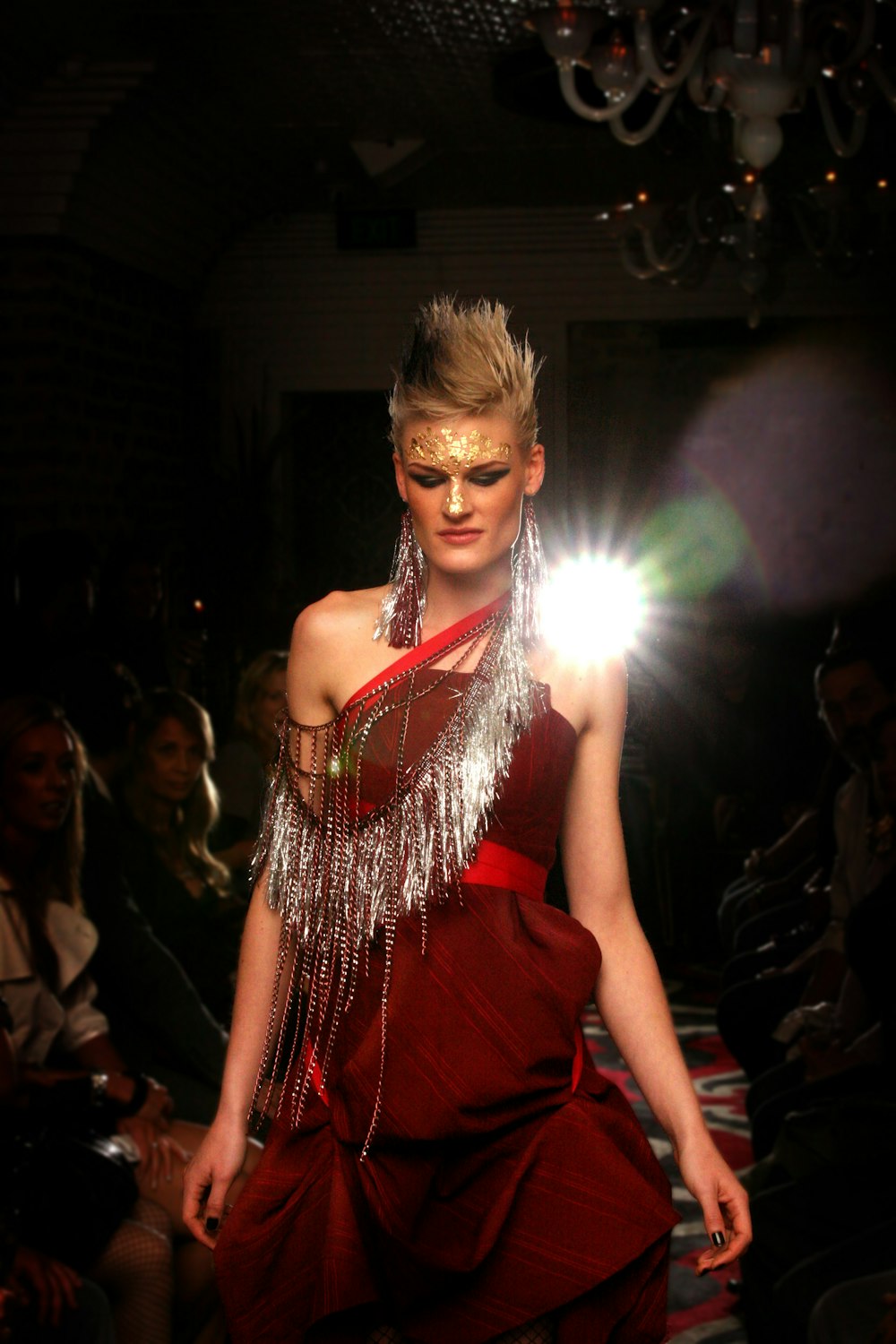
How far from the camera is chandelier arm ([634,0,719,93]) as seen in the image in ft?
11.5

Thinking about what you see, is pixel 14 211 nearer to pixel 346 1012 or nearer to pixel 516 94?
pixel 516 94

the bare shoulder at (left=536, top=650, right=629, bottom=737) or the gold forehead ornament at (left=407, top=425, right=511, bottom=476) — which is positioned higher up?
the gold forehead ornament at (left=407, top=425, right=511, bottom=476)

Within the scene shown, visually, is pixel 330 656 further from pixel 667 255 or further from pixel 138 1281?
pixel 667 255

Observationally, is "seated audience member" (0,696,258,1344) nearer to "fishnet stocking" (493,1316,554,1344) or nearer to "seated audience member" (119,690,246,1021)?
"seated audience member" (119,690,246,1021)

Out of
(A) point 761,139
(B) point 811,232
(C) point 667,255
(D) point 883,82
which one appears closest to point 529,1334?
(D) point 883,82

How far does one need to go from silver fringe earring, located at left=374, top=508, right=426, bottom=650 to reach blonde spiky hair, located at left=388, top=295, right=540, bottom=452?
0.12 meters

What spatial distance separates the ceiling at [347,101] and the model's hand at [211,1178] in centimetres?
399

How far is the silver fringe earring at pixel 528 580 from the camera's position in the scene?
61.2 inches

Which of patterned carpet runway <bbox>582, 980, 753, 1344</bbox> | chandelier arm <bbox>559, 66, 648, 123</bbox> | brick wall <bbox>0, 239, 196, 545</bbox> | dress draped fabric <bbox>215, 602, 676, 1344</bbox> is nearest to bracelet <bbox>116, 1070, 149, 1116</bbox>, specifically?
patterned carpet runway <bbox>582, 980, 753, 1344</bbox>

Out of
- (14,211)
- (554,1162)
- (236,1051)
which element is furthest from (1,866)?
(14,211)

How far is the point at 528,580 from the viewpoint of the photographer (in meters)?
1.57

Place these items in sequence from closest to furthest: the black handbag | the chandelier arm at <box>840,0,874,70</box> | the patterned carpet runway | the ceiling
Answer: the black handbag < the patterned carpet runway < the chandelier arm at <box>840,0,874,70</box> < the ceiling

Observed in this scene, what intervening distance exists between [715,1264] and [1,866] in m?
1.68

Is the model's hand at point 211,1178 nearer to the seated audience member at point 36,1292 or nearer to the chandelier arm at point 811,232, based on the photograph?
the seated audience member at point 36,1292
